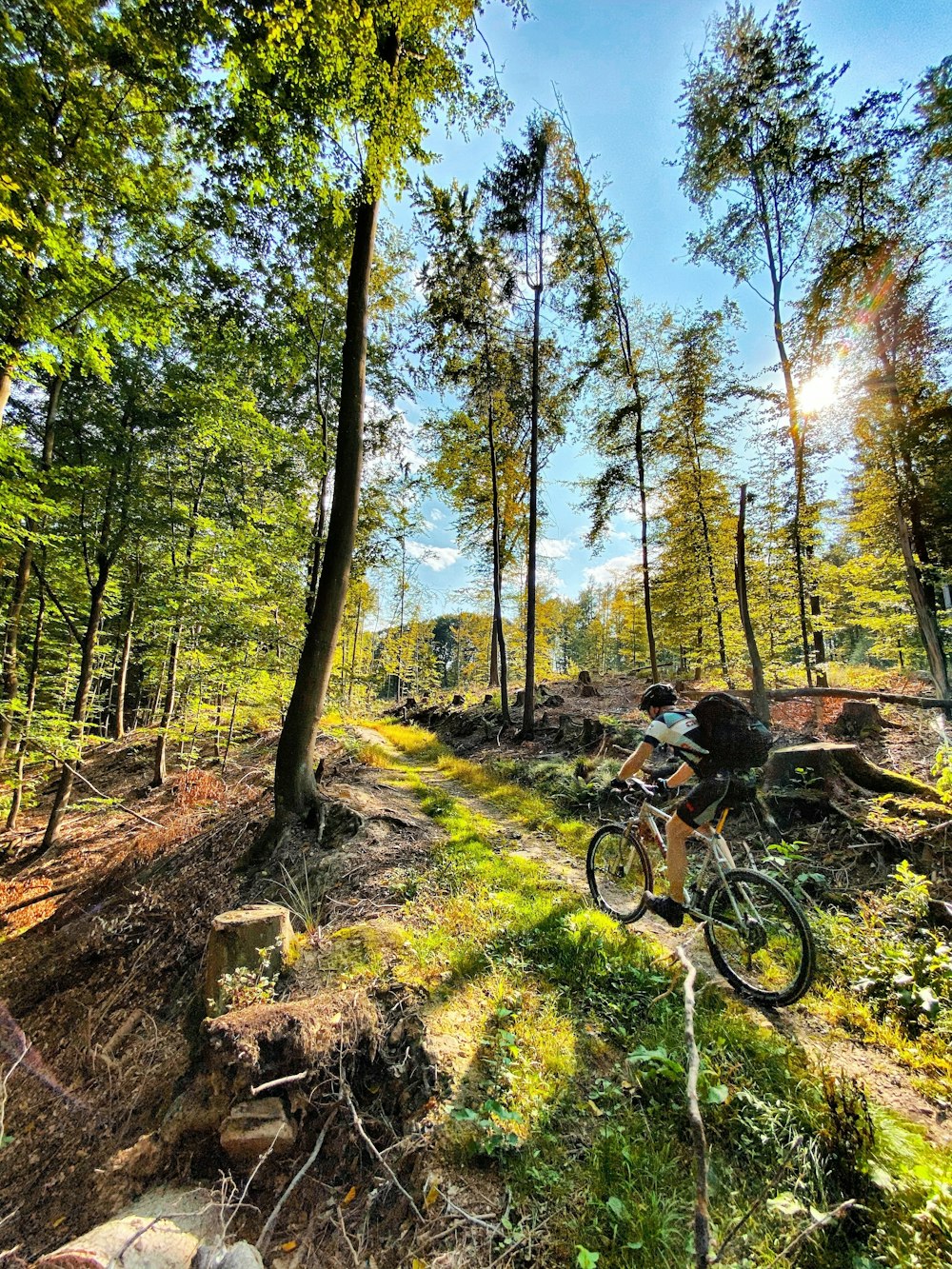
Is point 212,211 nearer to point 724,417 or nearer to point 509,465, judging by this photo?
point 509,465

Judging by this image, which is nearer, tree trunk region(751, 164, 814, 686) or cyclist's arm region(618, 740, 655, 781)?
cyclist's arm region(618, 740, 655, 781)

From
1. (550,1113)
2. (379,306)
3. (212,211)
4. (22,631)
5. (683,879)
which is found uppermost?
(379,306)

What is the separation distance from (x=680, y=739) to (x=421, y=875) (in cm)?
310

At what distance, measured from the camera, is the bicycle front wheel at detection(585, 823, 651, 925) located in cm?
446

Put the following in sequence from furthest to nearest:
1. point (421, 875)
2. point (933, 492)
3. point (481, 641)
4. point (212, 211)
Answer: point (481, 641) → point (933, 492) → point (212, 211) → point (421, 875)

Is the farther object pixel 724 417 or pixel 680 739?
pixel 724 417

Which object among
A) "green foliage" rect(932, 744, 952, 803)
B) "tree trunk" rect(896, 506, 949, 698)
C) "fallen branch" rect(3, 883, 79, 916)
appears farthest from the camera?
"tree trunk" rect(896, 506, 949, 698)

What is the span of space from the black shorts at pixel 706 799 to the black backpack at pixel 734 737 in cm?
13

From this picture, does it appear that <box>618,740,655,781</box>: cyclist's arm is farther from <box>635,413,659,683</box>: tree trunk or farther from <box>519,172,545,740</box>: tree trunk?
<box>635,413,659,683</box>: tree trunk

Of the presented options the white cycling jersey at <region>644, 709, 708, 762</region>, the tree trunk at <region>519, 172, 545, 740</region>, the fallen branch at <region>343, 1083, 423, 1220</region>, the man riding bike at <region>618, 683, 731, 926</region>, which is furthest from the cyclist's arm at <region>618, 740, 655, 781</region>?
the tree trunk at <region>519, 172, 545, 740</region>

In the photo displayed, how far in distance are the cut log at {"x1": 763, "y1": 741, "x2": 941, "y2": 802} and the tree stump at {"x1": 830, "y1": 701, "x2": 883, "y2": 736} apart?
107 cm

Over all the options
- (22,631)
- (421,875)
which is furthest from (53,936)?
(22,631)

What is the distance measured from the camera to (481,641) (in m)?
33.3

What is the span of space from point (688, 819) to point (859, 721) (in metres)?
4.62
